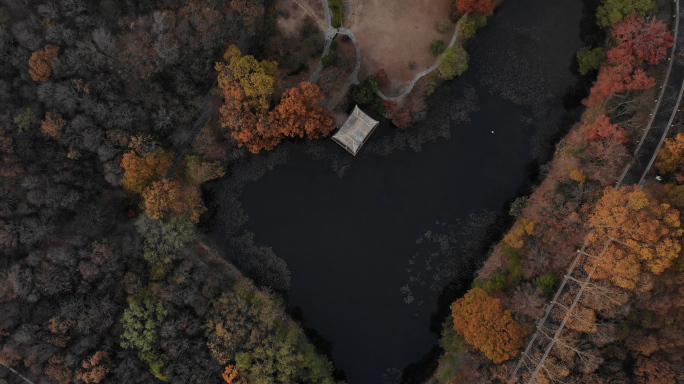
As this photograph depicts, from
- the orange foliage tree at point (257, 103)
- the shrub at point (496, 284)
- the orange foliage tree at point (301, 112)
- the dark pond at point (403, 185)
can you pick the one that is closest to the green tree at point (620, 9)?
the dark pond at point (403, 185)

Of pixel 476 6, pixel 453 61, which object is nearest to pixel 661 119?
pixel 453 61

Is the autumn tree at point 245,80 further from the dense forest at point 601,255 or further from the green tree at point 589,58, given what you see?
the green tree at point 589,58

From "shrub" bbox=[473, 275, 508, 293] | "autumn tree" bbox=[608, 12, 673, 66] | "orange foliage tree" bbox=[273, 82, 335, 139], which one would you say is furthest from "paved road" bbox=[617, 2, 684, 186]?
"orange foliage tree" bbox=[273, 82, 335, 139]

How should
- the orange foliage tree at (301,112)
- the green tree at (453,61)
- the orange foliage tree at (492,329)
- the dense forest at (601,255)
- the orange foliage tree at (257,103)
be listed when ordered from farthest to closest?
the green tree at (453,61)
the orange foliage tree at (257,103)
the orange foliage tree at (301,112)
the orange foliage tree at (492,329)
the dense forest at (601,255)

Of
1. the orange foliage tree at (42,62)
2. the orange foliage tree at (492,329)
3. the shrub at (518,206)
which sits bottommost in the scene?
the orange foliage tree at (42,62)

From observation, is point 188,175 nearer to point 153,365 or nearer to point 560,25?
point 153,365

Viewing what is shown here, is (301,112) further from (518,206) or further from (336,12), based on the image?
(518,206)
